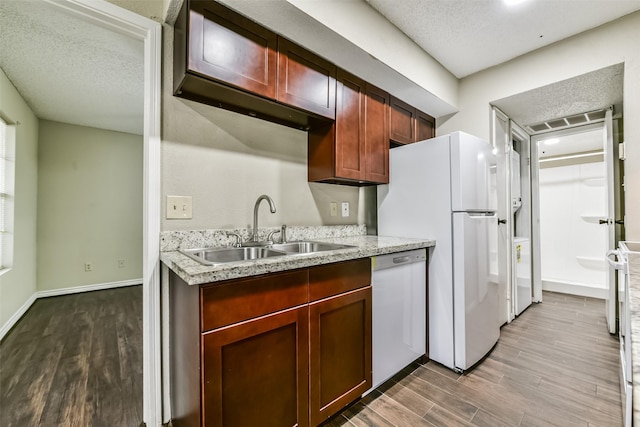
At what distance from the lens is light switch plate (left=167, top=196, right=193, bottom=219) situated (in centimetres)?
148

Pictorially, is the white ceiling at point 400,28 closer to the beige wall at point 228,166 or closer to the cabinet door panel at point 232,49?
the cabinet door panel at point 232,49

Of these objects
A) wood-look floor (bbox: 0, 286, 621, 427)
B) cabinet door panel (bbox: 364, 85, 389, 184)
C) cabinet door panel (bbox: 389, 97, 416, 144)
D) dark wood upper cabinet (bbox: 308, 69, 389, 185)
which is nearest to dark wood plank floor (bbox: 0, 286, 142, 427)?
wood-look floor (bbox: 0, 286, 621, 427)

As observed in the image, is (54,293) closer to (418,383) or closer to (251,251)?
(251,251)

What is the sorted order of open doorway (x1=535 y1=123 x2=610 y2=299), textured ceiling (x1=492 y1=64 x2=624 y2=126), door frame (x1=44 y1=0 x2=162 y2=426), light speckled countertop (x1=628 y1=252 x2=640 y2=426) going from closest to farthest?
light speckled countertop (x1=628 y1=252 x2=640 y2=426) → door frame (x1=44 y1=0 x2=162 y2=426) → textured ceiling (x1=492 y1=64 x2=624 y2=126) → open doorway (x1=535 y1=123 x2=610 y2=299)

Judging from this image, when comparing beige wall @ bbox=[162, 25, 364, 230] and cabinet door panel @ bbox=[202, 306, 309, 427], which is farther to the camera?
beige wall @ bbox=[162, 25, 364, 230]

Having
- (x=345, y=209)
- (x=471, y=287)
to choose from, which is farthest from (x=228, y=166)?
(x=471, y=287)

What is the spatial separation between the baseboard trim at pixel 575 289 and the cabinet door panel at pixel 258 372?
421cm

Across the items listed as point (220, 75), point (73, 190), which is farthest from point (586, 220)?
point (73, 190)

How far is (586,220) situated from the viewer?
159 inches

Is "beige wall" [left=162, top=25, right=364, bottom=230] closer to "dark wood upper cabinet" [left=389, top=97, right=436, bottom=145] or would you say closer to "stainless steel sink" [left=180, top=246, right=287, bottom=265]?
"stainless steel sink" [left=180, top=246, right=287, bottom=265]

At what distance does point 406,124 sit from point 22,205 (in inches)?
168

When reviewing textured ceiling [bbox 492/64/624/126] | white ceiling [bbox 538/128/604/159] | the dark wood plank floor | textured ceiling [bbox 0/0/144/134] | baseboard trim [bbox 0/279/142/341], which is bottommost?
the dark wood plank floor

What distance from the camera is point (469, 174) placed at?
194cm

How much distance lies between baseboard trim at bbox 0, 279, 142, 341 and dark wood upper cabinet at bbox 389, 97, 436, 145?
3.92 metres
